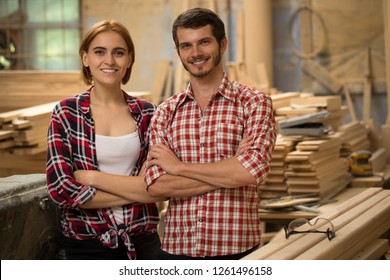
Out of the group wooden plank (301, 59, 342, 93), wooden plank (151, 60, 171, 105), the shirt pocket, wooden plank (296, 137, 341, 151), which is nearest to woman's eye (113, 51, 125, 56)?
the shirt pocket

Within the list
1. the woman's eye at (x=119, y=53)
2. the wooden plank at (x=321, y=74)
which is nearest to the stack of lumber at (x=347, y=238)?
the woman's eye at (x=119, y=53)

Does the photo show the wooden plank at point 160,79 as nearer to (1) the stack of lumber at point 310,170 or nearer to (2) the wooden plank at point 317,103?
Answer: (2) the wooden plank at point 317,103

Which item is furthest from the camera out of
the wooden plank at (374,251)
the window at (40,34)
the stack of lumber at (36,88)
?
the window at (40,34)

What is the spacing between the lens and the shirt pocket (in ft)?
10.4

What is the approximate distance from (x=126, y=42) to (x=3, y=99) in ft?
15.9

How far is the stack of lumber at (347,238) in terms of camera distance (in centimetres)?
313

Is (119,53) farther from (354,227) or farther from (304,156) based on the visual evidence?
(304,156)

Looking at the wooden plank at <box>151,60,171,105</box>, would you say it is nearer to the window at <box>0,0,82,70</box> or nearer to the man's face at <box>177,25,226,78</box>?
the window at <box>0,0,82,70</box>

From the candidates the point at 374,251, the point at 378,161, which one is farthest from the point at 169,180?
the point at 378,161

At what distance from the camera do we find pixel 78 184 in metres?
3.21

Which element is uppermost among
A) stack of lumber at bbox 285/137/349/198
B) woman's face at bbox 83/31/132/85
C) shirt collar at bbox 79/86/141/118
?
woman's face at bbox 83/31/132/85

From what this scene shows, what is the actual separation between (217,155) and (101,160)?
50 centimetres

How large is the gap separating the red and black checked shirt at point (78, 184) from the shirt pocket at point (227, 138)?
1.24 feet

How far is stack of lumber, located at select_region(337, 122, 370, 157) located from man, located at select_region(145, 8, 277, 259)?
2.94m
